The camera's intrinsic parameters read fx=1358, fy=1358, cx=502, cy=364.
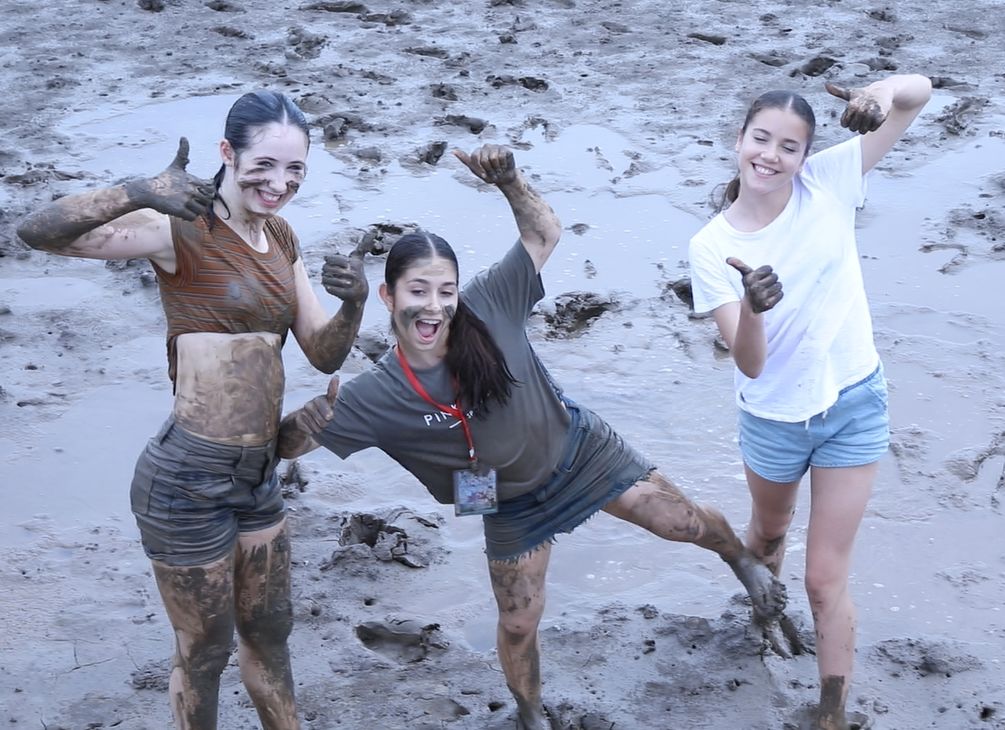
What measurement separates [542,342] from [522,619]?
3009 mm

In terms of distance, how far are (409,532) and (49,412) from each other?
2013 millimetres

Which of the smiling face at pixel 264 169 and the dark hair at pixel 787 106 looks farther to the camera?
the dark hair at pixel 787 106

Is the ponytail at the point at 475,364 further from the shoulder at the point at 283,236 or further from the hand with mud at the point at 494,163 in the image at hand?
the shoulder at the point at 283,236

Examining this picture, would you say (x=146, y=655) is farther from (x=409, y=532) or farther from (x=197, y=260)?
(x=197, y=260)

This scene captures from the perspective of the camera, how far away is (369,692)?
456 centimetres

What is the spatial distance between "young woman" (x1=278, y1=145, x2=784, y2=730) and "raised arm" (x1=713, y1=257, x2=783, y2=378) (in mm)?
490

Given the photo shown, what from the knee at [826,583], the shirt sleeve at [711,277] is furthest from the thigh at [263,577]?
the knee at [826,583]

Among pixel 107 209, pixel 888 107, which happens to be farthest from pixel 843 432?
pixel 107 209

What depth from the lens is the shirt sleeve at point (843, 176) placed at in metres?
3.89

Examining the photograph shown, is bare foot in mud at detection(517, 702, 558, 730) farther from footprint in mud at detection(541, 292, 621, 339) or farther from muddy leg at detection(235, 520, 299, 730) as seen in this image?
footprint in mud at detection(541, 292, 621, 339)

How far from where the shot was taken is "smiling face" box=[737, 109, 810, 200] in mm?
3832

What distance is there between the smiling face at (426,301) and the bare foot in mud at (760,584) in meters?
1.25

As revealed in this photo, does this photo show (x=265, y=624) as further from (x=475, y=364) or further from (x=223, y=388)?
(x=475, y=364)

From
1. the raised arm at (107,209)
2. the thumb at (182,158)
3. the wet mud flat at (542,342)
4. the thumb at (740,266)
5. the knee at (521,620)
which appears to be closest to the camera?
the raised arm at (107,209)
